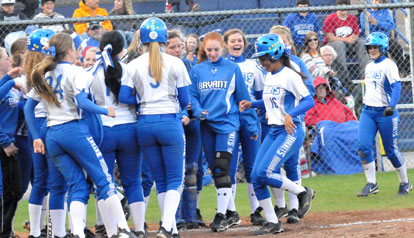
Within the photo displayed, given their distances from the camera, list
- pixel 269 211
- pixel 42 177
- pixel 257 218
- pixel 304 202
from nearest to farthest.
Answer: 1. pixel 42 177
2. pixel 269 211
3. pixel 304 202
4. pixel 257 218

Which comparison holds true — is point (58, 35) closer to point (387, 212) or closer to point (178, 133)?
point (178, 133)

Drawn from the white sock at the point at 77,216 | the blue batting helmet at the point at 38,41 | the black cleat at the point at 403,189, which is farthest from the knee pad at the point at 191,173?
the black cleat at the point at 403,189

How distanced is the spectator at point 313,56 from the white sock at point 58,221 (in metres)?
6.93

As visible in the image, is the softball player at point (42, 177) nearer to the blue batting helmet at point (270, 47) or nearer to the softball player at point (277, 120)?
the softball player at point (277, 120)

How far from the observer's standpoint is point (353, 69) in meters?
15.1

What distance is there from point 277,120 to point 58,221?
2.49 m

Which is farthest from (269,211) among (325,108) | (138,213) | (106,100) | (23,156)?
(325,108)

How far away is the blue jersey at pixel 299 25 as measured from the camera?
47.5 feet

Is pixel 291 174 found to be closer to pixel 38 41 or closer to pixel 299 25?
pixel 38 41

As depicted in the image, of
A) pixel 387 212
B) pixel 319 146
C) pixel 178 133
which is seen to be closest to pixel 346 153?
pixel 319 146

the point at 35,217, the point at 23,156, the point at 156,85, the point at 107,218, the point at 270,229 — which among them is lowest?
the point at 270,229

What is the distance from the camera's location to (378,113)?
11266mm

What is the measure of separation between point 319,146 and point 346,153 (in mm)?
554

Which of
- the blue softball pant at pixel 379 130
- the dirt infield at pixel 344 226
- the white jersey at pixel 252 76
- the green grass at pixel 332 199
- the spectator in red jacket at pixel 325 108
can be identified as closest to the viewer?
the dirt infield at pixel 344 226
